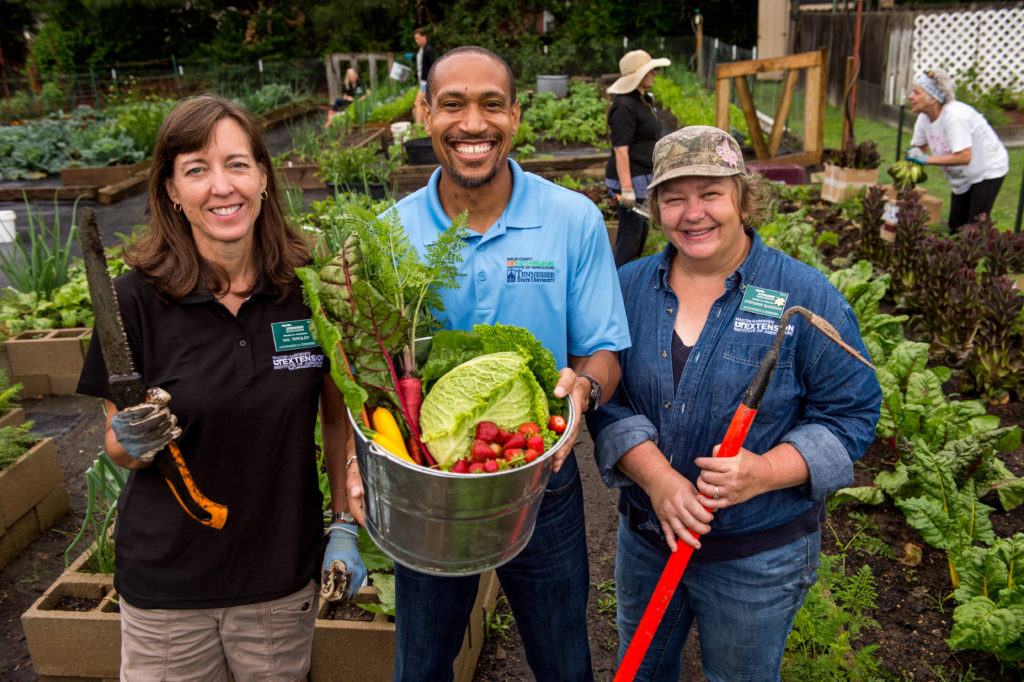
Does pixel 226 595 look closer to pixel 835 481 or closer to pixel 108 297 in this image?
pixel 108 297

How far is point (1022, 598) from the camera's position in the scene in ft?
8.66

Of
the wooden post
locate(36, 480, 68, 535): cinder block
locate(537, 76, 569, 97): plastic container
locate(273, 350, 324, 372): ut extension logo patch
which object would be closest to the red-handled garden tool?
locate(273, 350, 324, 372): ut extension logo patch

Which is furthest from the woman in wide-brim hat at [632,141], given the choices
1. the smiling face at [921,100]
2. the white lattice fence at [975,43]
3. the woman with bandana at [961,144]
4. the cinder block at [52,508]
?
the white lattice fence at [975,43]

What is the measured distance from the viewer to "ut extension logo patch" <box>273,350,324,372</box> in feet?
6.34

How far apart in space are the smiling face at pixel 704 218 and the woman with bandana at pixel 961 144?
5.64 m

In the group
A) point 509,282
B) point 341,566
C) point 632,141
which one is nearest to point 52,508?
point 341,566

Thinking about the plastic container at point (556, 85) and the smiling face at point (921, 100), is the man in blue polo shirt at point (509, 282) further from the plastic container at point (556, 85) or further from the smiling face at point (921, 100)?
the plastic container at point (556, 85)

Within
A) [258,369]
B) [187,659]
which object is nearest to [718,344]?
[258,369]

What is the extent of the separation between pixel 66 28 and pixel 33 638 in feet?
110

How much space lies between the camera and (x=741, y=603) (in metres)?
1.94

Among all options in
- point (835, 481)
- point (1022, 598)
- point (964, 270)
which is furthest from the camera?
point (964, 270)

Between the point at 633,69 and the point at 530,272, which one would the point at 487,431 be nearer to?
the point at 530,272

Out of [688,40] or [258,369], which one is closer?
[258,369]

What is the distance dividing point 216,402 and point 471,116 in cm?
97
